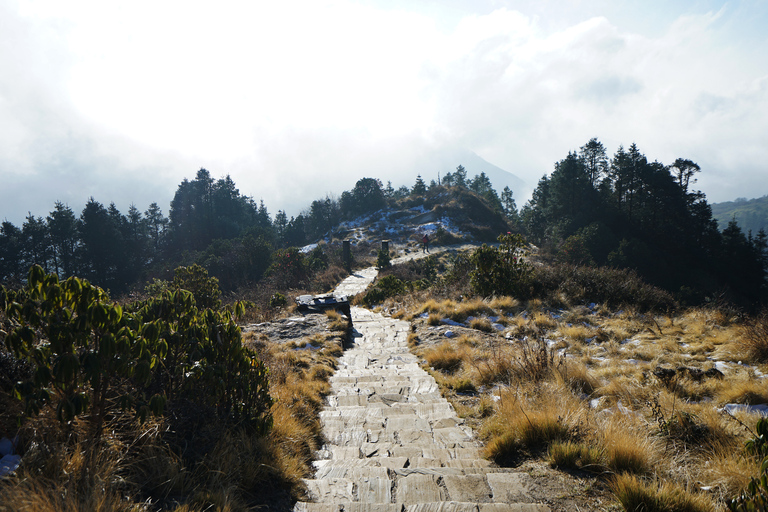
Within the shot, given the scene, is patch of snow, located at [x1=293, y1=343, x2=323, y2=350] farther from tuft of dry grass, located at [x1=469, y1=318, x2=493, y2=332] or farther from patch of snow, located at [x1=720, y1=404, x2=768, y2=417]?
patch of snow, located at [x1=720, y1=404, x2=768, y2=417]

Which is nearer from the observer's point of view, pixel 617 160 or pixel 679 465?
pixel 679 465

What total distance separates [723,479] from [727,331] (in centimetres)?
532

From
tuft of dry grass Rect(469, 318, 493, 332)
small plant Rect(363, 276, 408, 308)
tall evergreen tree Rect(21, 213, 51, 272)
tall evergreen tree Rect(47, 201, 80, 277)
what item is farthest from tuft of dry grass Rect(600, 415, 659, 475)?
tall evergreen tree Rect(47, 201, 80, 277)

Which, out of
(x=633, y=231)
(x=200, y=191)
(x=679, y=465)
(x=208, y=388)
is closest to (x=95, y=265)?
(x=200, y=191)

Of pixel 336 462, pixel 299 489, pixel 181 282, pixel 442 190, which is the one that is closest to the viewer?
pixel 299 489

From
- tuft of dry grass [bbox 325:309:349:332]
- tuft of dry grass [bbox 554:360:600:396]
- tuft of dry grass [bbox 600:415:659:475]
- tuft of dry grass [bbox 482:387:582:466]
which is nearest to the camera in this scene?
tuft of dry grass [bbox 600:415:659:475]

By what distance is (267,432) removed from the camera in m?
3.34

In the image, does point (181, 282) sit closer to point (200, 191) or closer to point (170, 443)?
point (170, 443)

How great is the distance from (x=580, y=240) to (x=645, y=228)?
426 inches

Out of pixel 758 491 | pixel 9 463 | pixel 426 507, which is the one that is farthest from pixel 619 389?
pixel 9 463

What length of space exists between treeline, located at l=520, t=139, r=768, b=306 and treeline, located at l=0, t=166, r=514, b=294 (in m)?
18.0

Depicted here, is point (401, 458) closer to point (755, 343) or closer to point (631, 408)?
point (631, 408)

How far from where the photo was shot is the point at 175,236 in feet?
162

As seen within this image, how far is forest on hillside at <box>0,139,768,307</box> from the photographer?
100 ft
